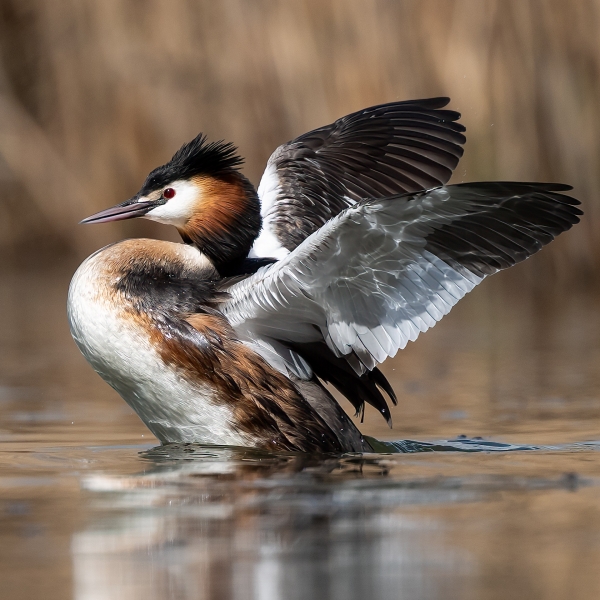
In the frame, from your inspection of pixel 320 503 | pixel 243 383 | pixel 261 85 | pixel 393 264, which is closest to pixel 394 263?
pixel 393 264

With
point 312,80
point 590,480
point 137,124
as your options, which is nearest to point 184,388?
point 590,480

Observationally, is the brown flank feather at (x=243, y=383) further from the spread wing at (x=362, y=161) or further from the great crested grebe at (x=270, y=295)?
the spread wing at (x=362, y=161)

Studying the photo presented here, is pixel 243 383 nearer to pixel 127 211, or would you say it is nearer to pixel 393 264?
pixel 393 264

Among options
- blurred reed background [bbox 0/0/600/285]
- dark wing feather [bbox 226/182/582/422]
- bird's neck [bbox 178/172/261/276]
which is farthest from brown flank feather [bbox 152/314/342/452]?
blurred reed background [bbox 0/0/600/285]

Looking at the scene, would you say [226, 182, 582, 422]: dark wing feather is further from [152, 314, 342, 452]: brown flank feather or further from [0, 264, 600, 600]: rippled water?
[0, 264, 600, 600]: rippled water

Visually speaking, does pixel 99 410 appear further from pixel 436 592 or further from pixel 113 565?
pixel 436 592

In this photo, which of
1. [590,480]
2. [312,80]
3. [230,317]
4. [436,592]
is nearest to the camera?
[436,592]

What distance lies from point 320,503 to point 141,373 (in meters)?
1.58

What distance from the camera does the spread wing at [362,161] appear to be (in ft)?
21.9

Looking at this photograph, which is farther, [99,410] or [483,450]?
[99,410]

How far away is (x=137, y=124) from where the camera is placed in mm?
11789

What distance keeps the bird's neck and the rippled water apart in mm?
917

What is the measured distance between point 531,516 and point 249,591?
44.6 inches

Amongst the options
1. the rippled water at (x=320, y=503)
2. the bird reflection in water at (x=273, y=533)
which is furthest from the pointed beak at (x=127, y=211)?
the bird reflection in water at (x=273, y=533)
